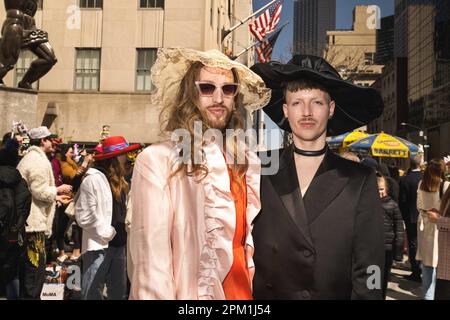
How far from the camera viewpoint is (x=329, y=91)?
2.82m

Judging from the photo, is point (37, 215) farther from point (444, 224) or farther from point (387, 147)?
point (387, 147)

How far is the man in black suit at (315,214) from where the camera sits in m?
2.47

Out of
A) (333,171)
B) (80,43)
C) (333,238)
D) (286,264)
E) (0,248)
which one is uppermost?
(80,43)

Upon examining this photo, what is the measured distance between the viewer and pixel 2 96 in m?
9.53

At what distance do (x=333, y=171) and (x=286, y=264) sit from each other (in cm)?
65

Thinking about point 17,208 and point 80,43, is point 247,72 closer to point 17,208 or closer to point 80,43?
point 17,208

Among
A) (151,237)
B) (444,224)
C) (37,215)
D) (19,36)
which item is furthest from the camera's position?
(19,36)

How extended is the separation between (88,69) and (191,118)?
20.1 meters

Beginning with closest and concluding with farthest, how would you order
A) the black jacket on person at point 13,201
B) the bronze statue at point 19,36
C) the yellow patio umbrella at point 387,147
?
the black jacket on person at point 13,201
the bronze statue at point 19,36
the yellow patio umbrella at point 387,147

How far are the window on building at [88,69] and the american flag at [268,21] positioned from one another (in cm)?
805

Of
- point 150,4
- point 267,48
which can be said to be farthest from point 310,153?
point 150,4

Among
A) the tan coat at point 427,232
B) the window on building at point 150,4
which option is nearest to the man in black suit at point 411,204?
the tan coat at point 427,232

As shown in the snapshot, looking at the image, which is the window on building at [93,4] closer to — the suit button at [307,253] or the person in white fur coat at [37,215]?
the person in white fur coat at [37,215]

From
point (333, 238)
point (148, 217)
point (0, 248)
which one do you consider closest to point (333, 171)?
point (333, 238)
